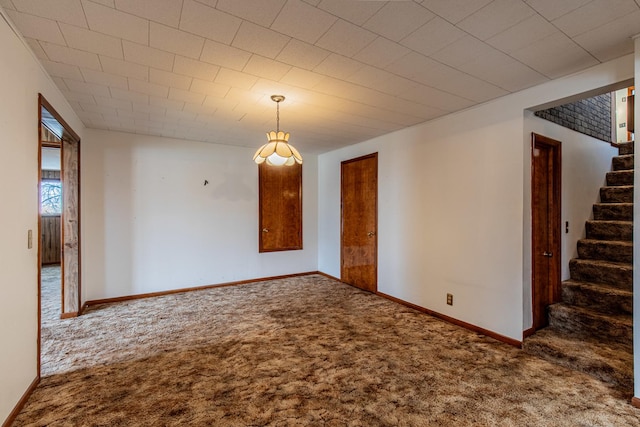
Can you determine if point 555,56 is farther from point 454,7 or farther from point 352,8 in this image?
point 352,8

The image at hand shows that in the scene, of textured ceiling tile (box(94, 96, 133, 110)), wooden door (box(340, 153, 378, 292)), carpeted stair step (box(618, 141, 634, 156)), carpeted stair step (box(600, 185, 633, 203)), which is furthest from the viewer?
wooden door (box(340, 153, 378, 292))

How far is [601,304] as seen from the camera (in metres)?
2.93

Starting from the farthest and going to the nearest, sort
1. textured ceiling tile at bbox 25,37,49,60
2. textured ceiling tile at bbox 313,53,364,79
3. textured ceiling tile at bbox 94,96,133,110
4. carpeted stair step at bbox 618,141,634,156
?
carpeted stair step at bbox 618,141,634,156 < textured ceiling tile at bbox 94,96,133,110 < textured ceiling tile at bbox 313,53,364,79 < textured ceiling tile at bbox 25,37,49,60

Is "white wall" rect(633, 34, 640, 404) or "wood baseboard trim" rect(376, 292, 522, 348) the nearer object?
"white wall" rect(633, 34, 640, 404)

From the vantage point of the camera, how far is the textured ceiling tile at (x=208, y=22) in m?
1.67

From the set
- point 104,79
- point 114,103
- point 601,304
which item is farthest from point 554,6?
point 114,103

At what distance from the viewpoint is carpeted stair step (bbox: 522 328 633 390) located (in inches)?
88.4

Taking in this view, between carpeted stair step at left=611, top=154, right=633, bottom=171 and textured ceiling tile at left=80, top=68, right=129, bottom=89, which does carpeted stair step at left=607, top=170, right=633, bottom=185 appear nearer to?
carpeted stair step at left=611, top=154, right=633, bottom=171

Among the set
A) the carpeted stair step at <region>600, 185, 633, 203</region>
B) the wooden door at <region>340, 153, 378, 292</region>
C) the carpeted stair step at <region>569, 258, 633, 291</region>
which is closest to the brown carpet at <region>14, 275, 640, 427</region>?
the wooden door at <region>340, 153, 378, 292</region>

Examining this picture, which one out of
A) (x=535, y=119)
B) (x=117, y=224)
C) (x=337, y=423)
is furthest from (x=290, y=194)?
(x=337, y=423)

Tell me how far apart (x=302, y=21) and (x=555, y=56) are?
1884mm

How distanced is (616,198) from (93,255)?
22.9 feet

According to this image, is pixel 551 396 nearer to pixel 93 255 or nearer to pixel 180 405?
pixel 180 405

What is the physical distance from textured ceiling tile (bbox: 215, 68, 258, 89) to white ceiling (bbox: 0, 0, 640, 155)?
18 mm
